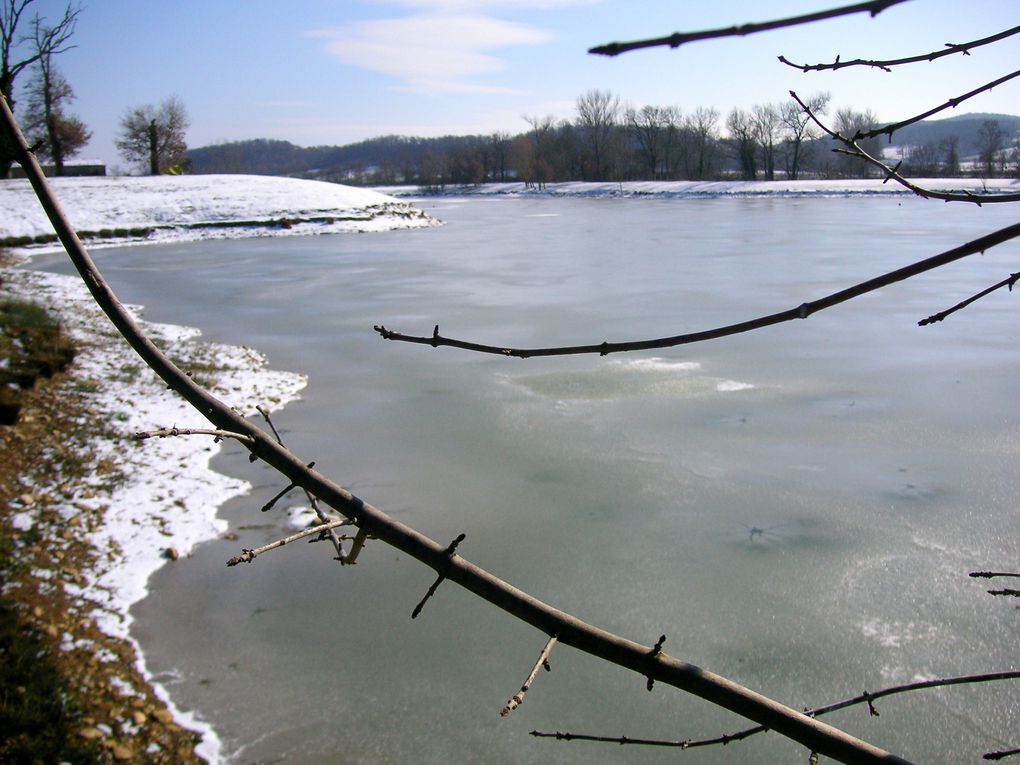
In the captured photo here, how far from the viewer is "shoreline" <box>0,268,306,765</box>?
14.1 ft

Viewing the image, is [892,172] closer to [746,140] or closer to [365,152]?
[746,140]

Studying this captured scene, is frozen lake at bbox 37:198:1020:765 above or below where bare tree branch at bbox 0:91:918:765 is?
below

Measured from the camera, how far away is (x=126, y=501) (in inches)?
237

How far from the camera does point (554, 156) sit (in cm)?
7275

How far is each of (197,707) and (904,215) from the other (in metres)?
26.9

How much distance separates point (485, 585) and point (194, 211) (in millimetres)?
32550

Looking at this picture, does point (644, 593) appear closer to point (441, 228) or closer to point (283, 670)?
point (283, 670)

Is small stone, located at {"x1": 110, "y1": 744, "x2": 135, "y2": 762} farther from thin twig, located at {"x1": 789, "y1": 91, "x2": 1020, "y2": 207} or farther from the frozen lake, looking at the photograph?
thin twig, located at {"x1": 789, "y1": 91, "x2": 1020, "y2": 207}

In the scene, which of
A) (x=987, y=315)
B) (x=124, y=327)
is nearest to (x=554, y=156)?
(x=987, y=315)

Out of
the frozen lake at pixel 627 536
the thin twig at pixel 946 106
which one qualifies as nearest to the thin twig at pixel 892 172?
the thin twig at pixel 946 106

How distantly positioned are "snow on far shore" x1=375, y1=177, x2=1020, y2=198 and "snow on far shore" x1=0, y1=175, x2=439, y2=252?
1956cm

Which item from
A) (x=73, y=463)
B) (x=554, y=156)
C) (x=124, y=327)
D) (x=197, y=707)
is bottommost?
(x=197, y=707)

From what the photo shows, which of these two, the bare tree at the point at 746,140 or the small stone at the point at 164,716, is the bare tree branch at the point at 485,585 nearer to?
the small stone at the point at 164,716

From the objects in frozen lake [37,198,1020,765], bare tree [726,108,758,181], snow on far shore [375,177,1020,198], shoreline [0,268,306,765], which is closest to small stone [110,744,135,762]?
shoreline [0,268,306,765]
